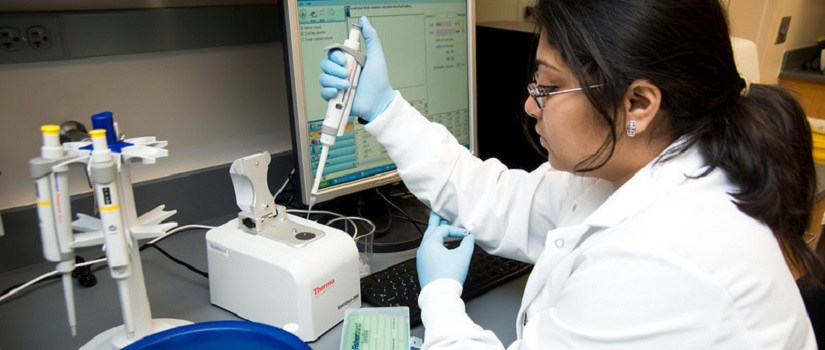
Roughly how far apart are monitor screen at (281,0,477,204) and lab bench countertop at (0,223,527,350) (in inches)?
8.1

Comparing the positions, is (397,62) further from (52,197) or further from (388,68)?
(52,197)

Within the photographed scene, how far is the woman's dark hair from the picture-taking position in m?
0.68

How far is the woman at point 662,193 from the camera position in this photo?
0.62 m

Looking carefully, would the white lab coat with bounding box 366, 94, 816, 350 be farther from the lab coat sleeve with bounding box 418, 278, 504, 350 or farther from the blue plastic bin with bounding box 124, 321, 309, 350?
the blue plastic bin with bounding box 124, 321, 309, 350

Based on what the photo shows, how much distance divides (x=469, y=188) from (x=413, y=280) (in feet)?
0.65

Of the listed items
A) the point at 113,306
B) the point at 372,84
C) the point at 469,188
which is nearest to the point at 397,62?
the point at 372,84

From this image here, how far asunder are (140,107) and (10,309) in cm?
44

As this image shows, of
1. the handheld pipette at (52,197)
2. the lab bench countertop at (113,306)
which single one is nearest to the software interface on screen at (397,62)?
the lab bench countertop at (113,306)

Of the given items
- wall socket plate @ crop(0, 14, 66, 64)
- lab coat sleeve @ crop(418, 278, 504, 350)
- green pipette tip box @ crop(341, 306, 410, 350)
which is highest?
wall socket plate @ crop(0, 14, 66, 64)

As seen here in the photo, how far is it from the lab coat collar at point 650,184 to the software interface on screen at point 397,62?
550 mm

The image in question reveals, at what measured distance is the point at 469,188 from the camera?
3.51 ft

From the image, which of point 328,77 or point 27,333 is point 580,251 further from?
point 27,333

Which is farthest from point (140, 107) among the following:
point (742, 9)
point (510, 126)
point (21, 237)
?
point (742, 9)

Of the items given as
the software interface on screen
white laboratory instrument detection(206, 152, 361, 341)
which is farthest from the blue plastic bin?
the software interface on screen
